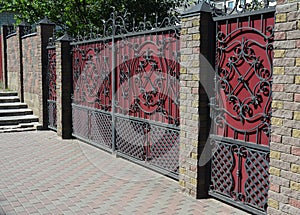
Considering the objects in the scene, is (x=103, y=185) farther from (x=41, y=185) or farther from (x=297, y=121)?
(x=297, y=121)

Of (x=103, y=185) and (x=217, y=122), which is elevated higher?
(x=217, y=122)

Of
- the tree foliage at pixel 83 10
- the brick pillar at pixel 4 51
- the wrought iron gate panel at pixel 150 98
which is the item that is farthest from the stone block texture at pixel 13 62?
the wrought iron gate panel at pixel 150 98

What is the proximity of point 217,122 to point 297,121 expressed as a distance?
1.34 metres

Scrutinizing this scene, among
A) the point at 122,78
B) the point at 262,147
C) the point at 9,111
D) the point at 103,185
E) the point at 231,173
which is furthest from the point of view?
the point at 9,111

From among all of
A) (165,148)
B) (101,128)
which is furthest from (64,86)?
(165,148)

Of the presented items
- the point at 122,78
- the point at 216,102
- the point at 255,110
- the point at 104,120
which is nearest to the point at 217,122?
the point at 216,102

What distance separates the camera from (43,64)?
1021 centimetres

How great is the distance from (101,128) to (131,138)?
1342 mm

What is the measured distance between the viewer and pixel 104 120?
24.7 feet

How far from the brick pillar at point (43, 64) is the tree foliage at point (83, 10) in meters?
3.31

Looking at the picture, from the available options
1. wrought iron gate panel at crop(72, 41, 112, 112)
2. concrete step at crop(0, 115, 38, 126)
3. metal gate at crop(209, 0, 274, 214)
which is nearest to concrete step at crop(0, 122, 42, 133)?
concrete step at crop(0, 115, 38, 126)

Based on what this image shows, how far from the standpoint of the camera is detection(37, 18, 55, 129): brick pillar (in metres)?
10.0

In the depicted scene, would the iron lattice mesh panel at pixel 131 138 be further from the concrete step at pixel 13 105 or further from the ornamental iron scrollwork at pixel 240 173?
the concrete step at pixel 13 105

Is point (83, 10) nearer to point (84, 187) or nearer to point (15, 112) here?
point (15, 112)
